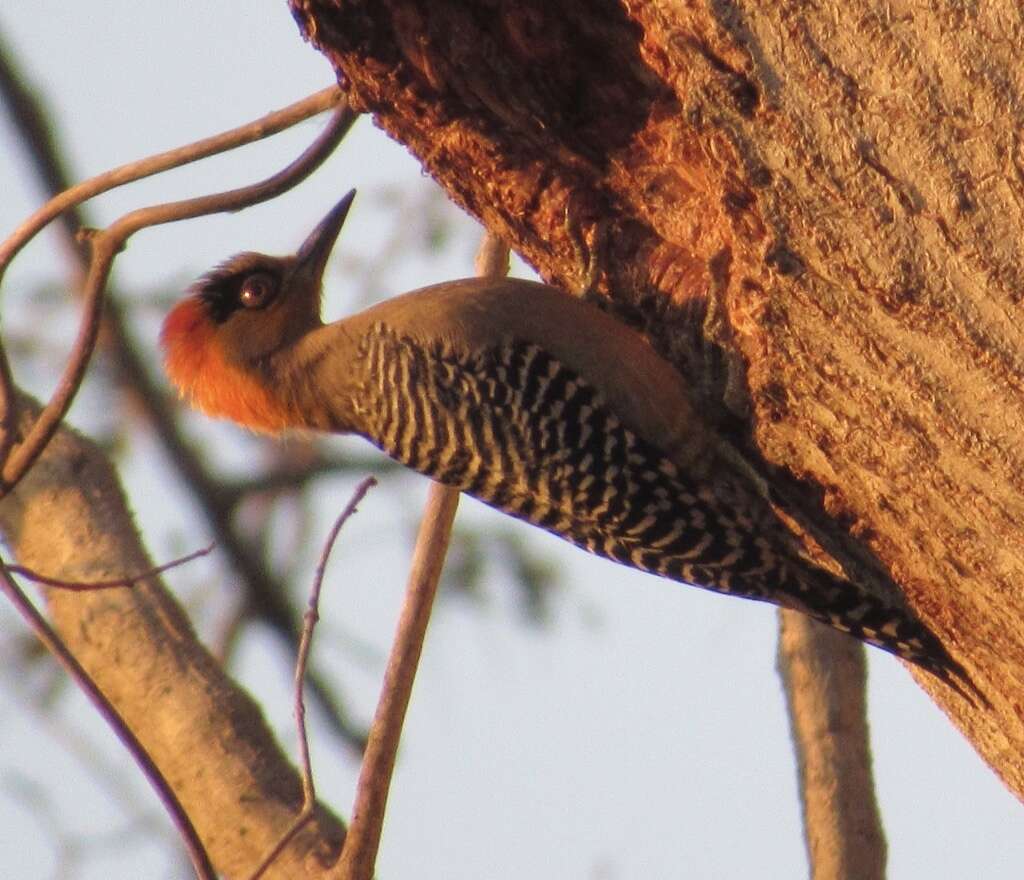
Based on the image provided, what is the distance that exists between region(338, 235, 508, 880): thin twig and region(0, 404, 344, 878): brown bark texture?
2.27ft

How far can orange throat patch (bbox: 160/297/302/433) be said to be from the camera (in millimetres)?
5648

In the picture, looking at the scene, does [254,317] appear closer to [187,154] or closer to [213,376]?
[213,376]

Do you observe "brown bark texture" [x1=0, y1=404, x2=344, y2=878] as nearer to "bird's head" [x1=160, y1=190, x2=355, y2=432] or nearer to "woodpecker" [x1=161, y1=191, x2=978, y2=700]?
"bird's head" [x1=160, y1=190, x2=355, y2=432]

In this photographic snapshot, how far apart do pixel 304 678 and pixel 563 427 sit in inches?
60.5

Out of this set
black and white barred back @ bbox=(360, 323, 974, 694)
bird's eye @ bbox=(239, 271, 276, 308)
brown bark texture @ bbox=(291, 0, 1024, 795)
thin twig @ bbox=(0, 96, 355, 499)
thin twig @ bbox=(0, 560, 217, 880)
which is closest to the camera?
brown bark texture @ bbox=(291, 0, 1024, 795)

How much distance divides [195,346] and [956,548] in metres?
3.03

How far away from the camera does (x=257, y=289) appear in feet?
18.5

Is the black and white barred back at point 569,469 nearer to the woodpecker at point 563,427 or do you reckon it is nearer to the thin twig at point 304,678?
the woodpecker at point 563,427

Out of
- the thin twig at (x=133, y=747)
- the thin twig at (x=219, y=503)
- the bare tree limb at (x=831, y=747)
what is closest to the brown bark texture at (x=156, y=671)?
the thin twig at (x=133, y=747)

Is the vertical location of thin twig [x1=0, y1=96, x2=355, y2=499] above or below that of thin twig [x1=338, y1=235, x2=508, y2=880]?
above

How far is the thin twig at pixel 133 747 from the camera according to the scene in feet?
11.4

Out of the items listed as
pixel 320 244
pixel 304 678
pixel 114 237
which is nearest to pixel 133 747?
pixel 304 678

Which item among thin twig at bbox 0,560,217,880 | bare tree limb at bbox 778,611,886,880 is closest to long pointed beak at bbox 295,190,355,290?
bare tree limb at bbox 778,611,886,880

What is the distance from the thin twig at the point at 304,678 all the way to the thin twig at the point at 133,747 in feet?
0.64
